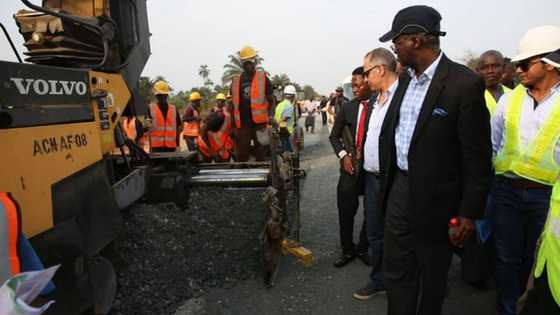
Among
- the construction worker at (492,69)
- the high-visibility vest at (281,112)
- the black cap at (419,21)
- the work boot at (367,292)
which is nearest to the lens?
the black cap at (419,21)

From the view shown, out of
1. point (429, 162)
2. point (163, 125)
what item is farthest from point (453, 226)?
point (163, 125)

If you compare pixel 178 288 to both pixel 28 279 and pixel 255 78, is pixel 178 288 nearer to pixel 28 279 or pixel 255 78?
pixel 28 279

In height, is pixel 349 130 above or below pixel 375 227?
above

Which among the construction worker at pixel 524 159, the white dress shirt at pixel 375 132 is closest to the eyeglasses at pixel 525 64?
the construction worker at pixel 524 159

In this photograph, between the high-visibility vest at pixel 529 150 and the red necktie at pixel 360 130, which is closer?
the high-visibility vest at pixel 529 150

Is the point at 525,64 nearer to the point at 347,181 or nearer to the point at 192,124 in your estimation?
the point at 347,181

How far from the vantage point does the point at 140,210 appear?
4.17m

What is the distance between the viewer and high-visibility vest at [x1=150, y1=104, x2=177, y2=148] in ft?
23.0

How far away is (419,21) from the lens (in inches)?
91.4

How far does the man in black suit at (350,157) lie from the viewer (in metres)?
3.90

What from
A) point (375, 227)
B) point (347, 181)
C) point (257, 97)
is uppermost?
point (257, 97)

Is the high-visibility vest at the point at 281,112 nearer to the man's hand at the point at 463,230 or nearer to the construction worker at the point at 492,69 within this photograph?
the construction worker at the point at 492,69

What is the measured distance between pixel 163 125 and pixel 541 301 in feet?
19.9

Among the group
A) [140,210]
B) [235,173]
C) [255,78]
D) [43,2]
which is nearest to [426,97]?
[235,173]
